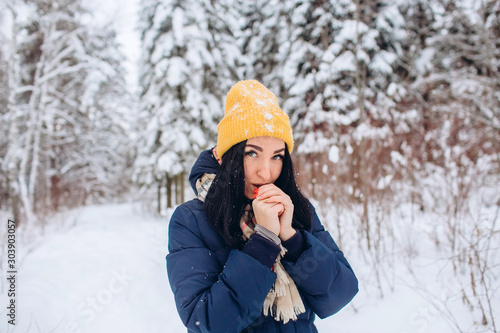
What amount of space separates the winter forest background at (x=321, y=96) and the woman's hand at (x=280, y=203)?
247 cm

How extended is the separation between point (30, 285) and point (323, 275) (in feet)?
12.8

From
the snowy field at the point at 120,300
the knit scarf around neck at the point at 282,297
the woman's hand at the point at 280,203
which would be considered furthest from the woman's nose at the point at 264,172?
the snowy field at the point at 120,300

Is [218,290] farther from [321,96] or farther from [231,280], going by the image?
[321,96]

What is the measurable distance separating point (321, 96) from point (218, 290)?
25.9 ft

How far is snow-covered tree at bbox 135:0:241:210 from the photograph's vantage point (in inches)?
364

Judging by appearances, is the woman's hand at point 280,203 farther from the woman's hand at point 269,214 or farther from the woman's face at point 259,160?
the woman's face at point 259,160

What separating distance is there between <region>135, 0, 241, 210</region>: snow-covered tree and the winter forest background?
0.16ft

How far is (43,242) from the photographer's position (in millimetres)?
6027

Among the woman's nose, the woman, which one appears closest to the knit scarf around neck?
the woman

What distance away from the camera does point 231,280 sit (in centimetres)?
100

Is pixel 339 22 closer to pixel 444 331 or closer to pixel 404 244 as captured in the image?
pixel 404 244

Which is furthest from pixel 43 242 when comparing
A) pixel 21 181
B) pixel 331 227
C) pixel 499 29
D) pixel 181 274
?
pixel 499 29

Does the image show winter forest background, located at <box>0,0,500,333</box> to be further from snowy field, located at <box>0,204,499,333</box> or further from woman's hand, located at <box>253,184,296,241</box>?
woman's hand, located at <box>253,184,296,241</box>

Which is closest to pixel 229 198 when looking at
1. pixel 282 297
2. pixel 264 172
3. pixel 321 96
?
pixel 264 172
